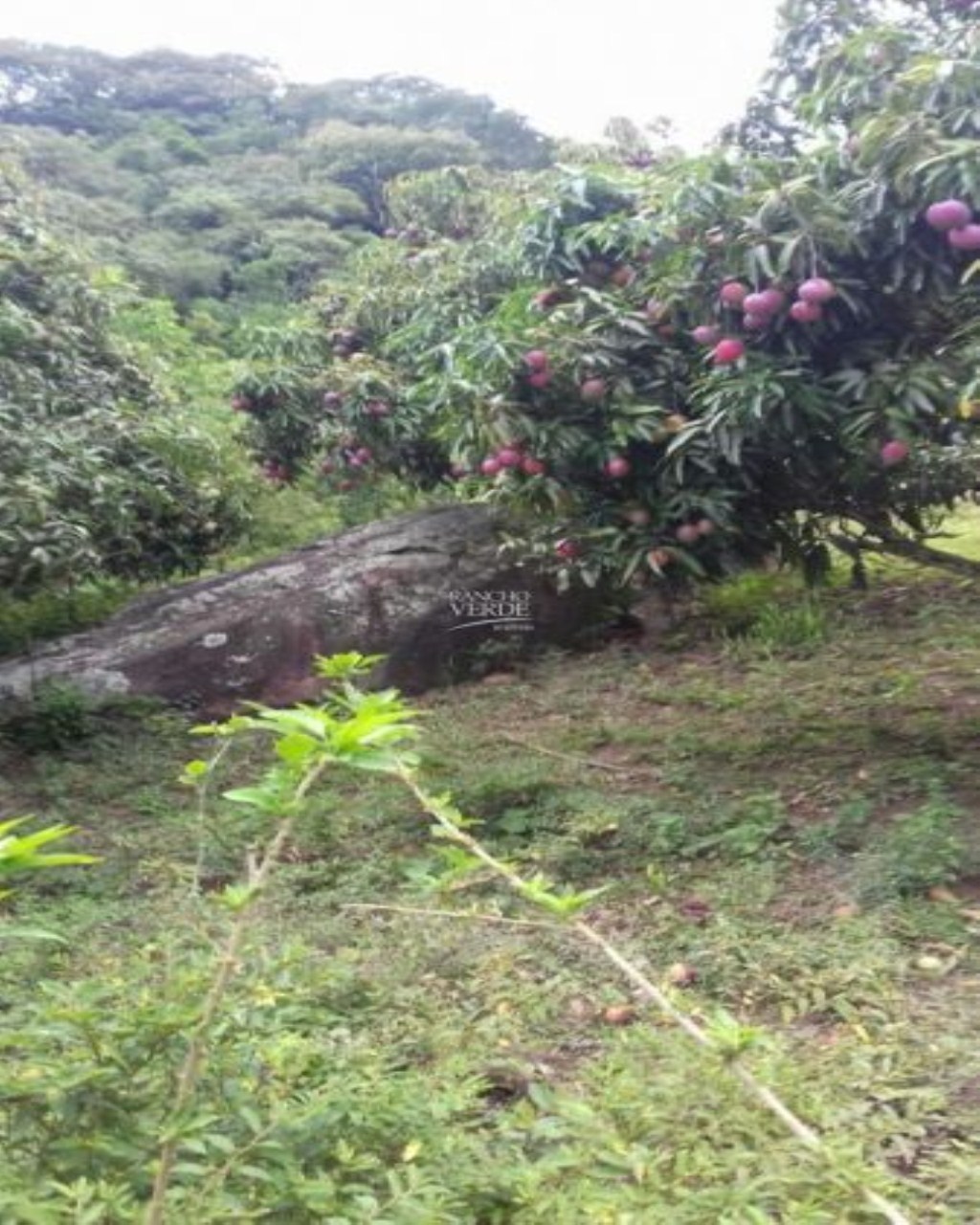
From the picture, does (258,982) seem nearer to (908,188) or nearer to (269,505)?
(908,188)

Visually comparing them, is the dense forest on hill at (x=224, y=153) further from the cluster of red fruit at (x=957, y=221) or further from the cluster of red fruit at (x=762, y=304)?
the cluster of red fruit at (x=957, y=221)

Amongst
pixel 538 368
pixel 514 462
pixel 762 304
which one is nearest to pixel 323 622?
pixel 514 462

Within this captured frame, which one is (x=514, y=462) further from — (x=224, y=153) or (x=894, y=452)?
(x=224, y=153)

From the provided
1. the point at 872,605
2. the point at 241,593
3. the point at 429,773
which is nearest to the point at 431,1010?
the point at 429,773

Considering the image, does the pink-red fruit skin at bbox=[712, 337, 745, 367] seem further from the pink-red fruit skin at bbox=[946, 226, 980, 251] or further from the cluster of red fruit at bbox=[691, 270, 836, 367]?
the pink-red fruit skin at bbox=[946, 226, 980, 251]

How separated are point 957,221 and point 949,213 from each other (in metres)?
0.04

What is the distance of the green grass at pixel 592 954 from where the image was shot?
1.85 metres

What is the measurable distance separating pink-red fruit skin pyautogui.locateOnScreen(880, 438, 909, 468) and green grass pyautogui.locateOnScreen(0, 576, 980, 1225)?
1.13 meters

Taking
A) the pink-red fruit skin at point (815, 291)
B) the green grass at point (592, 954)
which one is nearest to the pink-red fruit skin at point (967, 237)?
the pink-red fruit skin at point (815, 291)

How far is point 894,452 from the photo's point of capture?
353 centimetres

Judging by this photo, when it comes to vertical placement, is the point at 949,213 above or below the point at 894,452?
above

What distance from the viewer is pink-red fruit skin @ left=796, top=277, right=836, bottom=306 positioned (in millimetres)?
3440

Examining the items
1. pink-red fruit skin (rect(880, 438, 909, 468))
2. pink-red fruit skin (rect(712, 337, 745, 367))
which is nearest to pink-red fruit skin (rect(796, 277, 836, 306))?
pink-red fruit skin (rect(712, 337, 745, 367))

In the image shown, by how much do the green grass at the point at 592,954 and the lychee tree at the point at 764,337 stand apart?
0.96m
